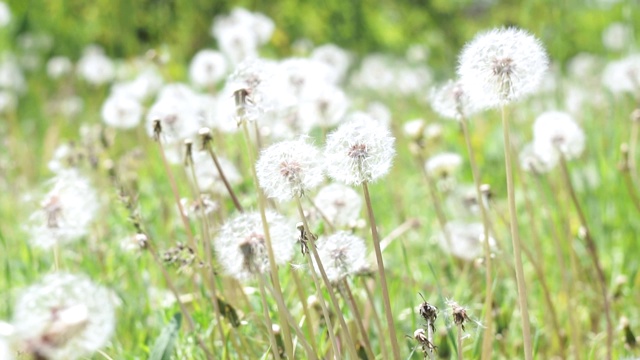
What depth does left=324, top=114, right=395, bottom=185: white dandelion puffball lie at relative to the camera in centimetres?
113

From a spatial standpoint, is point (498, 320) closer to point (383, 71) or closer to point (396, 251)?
point (396, 251)

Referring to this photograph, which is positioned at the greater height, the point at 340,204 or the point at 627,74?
the point at 627,74

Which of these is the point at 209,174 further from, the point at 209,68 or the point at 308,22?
the point at 308,22

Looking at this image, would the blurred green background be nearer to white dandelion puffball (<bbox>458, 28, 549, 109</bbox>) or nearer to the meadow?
the meadow

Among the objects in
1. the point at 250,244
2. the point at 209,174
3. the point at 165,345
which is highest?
the point at 209,174

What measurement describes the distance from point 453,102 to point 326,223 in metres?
0.39

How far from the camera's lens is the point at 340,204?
1.65 metres

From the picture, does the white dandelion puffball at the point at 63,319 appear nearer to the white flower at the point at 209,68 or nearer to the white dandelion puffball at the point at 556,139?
the white dandelion puffball at the point at 556,139

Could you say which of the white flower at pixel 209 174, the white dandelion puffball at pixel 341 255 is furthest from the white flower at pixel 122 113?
the white dandelion puffball at pixel 341 255

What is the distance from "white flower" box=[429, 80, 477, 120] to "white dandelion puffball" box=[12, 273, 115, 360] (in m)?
0.78

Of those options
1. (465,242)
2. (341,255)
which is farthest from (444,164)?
(341,255)

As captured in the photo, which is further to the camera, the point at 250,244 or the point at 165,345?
the point at 165,345

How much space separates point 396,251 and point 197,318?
105 cm

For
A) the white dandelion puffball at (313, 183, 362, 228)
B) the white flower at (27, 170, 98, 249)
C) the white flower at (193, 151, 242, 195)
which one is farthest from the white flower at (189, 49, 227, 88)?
the white flower at (27, 170, 98, 249)
